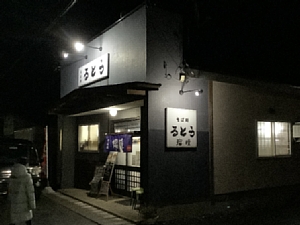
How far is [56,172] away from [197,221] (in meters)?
8.23

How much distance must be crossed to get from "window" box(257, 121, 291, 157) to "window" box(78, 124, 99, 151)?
6833 mm

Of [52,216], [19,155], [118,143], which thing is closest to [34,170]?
[19,155]

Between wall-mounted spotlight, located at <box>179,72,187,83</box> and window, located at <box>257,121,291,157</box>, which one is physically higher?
wall-mounted spotlight, located at <box>179,72,187,83</box>

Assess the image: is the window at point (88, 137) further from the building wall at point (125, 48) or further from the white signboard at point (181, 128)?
the white signboard at point (181, 128)

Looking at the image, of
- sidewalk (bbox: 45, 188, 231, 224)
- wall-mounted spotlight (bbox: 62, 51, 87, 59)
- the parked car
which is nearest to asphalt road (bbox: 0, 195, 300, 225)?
sidewalk (bbox: 45, 188, 231, 224)

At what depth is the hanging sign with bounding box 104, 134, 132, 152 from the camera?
12.0m

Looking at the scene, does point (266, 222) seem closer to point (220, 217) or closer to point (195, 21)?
point (220, 217)

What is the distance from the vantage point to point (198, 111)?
10969 millimetres

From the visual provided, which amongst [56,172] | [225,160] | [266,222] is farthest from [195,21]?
[56,172]

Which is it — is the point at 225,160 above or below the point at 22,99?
below

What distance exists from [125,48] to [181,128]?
3402mm

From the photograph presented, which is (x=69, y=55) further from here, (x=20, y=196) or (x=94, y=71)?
(x=20, y=196)

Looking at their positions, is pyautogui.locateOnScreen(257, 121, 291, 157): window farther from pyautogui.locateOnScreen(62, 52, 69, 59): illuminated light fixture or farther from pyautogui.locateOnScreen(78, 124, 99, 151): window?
pyautogui.locateOnScreen(62, 52, 69, 59): illuminated light fixture

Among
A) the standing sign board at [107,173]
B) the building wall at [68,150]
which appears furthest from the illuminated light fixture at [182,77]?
the building wall at [68,150]
